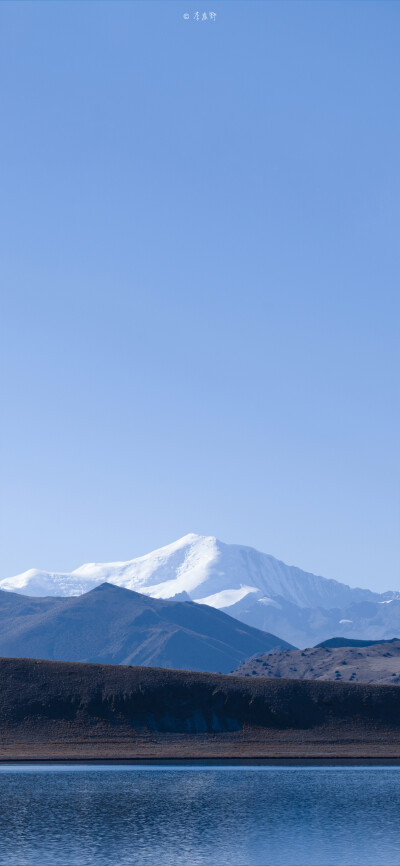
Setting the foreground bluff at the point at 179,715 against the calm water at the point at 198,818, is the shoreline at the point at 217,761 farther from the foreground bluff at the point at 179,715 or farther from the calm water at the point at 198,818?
the calm water at the point at 198,818

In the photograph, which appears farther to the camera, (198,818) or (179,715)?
(179,715)

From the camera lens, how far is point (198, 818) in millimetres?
71125

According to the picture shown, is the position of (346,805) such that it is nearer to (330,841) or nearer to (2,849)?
(330,841)

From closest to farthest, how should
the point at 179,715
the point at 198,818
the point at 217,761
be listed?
the point at 198,818, the point at 217,761, the point at 179,715

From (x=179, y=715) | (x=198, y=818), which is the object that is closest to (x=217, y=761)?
(x=179, y=715)

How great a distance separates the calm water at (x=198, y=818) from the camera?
57.0 m

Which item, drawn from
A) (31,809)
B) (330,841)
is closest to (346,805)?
(330,841)

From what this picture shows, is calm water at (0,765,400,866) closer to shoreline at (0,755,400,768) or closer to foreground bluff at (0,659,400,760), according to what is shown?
shoreline at (0,755,400,768)

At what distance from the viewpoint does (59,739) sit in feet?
428

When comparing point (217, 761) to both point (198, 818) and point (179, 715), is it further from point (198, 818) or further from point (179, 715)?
point (198, 818)

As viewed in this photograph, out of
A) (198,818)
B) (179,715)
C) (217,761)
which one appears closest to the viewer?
(198,818)

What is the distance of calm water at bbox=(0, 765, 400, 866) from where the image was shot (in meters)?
57.0

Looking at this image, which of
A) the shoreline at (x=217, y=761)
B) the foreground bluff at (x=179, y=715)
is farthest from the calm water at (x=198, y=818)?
the foreground bluff at (x=179, y=715)

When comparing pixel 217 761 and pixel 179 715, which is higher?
pixel 179 715
